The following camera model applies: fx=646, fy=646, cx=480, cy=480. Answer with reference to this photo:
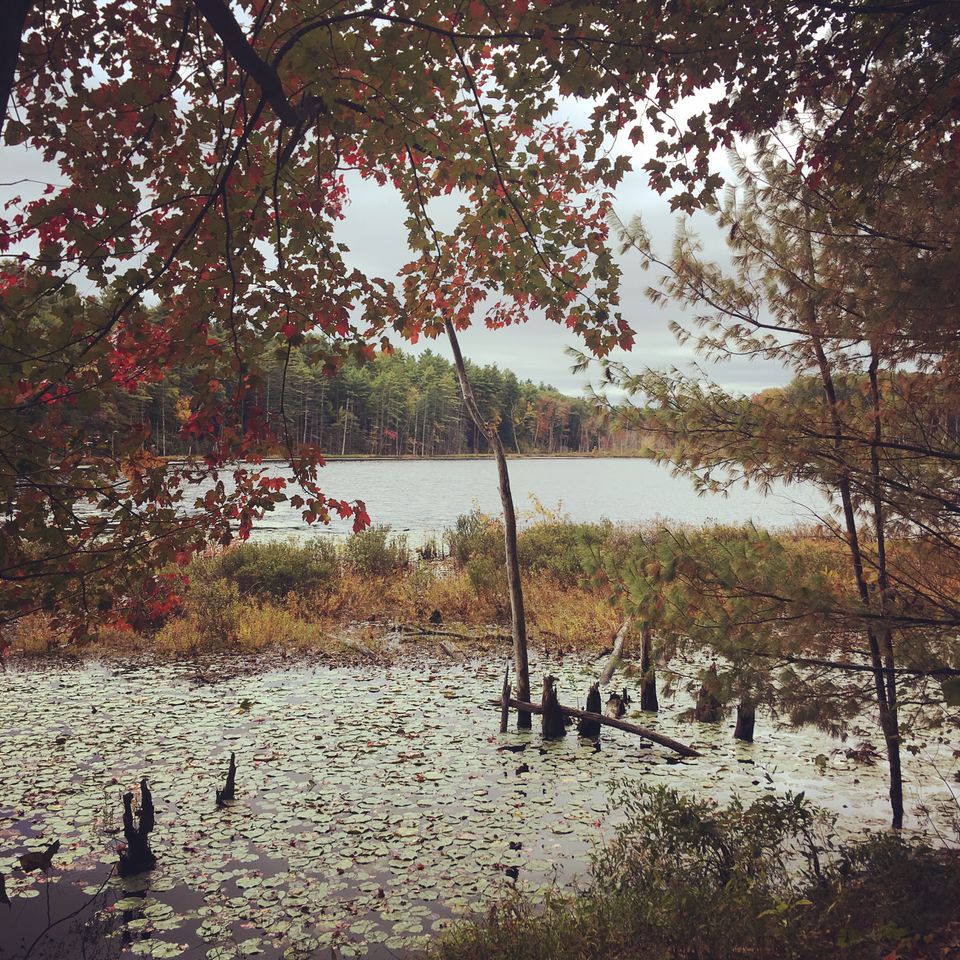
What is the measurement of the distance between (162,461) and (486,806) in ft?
12.6

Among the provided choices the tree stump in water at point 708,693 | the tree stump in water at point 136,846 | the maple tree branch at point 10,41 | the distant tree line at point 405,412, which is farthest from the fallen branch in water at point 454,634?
the distant tree line at point 405,412

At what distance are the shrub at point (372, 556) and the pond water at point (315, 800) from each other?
18.4 feet

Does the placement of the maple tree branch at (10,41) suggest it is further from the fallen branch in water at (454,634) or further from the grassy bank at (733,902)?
the fallen branch in water at (454,634)

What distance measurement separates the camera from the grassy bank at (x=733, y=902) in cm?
318

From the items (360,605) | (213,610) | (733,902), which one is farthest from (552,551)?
(733,902)

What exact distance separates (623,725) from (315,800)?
122 inches

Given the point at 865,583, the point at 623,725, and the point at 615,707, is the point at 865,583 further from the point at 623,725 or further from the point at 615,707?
the point at 615,707

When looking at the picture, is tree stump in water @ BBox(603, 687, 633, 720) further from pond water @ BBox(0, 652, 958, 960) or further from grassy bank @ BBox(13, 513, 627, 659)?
grassy bank @ BBox(13, 513, 627, 659)

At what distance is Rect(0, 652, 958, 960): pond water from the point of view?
4086 millimetres

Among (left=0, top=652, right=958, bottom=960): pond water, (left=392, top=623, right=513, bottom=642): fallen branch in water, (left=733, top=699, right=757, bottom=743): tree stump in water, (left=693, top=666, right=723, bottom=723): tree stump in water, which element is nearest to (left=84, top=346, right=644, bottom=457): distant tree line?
(left=392, top=623, right=513, bottom=642): fallen branch in water

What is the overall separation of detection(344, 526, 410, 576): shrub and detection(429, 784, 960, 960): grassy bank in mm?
10219

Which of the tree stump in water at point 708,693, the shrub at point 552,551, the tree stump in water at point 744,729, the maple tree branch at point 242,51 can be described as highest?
the maple tree branch at point 242,51

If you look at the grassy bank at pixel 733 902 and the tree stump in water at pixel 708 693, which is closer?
the grassy bank at pixel 733 902

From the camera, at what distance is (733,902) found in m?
3.59
